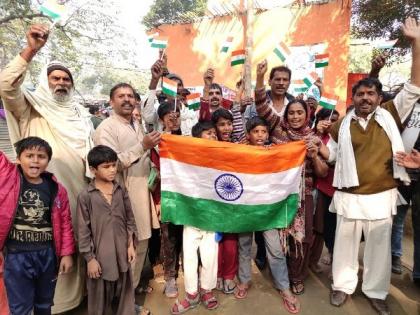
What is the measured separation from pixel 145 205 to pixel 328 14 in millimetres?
9312

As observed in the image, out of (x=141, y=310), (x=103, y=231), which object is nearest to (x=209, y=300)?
(x=141, y=310)

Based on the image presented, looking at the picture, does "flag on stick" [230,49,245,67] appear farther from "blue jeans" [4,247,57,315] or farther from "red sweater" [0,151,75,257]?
"blue jeans" [4,247,57,315]

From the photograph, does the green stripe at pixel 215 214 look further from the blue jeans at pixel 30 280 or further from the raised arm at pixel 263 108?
the blue jeans at pixel 30 280

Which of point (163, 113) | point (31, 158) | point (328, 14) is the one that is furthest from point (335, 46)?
point (31, 158)

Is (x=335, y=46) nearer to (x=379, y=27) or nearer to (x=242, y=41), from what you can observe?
(x=379, y=27)

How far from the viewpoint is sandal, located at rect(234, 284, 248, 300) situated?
3277 millimetres

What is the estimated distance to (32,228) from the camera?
243 cm

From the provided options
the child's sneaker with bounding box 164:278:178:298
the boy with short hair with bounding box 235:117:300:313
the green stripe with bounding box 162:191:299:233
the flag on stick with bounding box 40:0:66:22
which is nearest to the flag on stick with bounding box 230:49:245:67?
the boy with short hair with bounding box 235:117:300:313

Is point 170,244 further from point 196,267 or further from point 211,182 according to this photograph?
point 211,182

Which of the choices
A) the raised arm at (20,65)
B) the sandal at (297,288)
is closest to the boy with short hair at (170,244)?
the sandal at (297,288)

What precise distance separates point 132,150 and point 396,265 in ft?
11.0

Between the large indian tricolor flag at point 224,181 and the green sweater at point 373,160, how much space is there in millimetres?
525

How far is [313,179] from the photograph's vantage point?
3494 millimetres

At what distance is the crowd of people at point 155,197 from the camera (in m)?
2.46
